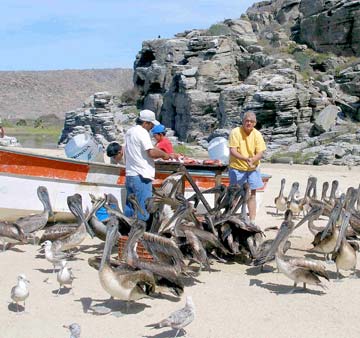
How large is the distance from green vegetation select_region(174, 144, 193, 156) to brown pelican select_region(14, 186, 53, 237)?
21.7 m

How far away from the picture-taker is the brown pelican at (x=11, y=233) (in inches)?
333

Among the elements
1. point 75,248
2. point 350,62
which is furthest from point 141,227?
point 350,62

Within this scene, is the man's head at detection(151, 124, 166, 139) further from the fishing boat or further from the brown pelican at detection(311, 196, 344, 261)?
the brown pelican at detection(311, 196, 344, 261)

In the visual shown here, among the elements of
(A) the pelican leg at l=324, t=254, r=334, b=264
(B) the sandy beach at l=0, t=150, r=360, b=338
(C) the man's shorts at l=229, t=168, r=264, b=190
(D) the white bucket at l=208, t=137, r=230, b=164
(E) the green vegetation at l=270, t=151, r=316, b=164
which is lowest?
(E) the green vegetation at l=270, t=151, r=316, b=164

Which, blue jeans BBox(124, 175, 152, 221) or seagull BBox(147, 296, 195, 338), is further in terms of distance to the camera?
blue jeans BBox(124, 175, 152, 221)

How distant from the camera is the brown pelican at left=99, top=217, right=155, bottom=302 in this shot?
582cm

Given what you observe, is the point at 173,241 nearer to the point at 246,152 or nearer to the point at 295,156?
the point at 246,152

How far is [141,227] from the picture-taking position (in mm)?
6590

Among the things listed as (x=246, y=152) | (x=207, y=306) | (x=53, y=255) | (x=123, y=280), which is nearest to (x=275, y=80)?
(x=246, y=152)

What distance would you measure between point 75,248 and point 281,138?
2313cm

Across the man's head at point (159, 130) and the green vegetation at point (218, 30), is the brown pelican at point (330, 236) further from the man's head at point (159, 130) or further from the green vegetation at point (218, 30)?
the green vegetation at point (218, 30)

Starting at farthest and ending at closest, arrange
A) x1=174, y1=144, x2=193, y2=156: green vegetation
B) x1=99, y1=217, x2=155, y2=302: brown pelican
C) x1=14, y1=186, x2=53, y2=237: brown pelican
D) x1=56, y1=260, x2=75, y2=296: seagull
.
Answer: x1=174, y1=144, x2=193, y2=156: green vegetation, x1=14, y1=186, x2=53, y2=237: brown pelican, x1=56, y1=260, x2=75, y2=296: seagull, x1=99, y1=217, x2=155, y2=302: brown pelican

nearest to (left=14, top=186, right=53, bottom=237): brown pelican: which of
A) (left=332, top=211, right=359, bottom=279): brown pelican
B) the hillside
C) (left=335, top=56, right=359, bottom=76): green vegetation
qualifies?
(left=332, top=211, right=359, bottom=279): brown pelican

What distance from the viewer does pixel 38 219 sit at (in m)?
9.08
